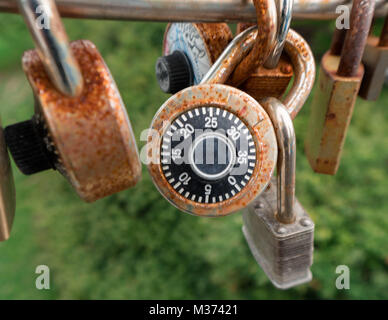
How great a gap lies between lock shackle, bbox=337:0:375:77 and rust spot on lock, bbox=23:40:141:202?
1.03 ft

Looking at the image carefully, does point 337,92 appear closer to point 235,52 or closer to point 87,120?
point 235,52

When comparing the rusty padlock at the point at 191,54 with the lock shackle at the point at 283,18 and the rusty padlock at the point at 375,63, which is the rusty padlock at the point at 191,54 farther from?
the rusty padlock at the point at 375,63

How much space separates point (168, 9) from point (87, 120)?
0.48 ft

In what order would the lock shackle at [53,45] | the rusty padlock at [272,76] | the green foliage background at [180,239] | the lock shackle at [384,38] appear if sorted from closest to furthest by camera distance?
the lock shackle at [53,45] → the rusty padlock at [272,76] → the lock shackle at [384,38] → the green foliage background at [180,239]

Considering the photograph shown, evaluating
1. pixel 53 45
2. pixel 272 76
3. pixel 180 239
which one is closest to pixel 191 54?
pixel 272 76

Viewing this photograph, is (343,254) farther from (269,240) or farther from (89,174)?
(89,174)

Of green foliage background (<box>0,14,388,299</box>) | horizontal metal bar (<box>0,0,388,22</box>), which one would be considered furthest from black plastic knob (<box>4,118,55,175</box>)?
green foliage background (<box>0,14,388,299</box>)

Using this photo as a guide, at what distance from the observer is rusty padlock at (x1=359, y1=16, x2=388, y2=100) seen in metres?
0.57

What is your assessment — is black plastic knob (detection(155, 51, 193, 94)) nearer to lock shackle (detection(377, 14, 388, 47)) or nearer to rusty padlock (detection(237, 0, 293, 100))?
rusty padlock (detection(237, 0, 293, 100))

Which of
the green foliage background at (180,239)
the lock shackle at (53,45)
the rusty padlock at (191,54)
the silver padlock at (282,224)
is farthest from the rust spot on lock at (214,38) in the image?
the green foliage background at (180,239)

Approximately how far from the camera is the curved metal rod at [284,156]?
0.48 m

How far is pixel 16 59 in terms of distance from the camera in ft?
16.2

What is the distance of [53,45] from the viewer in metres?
0.36

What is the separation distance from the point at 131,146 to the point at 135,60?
325cm
